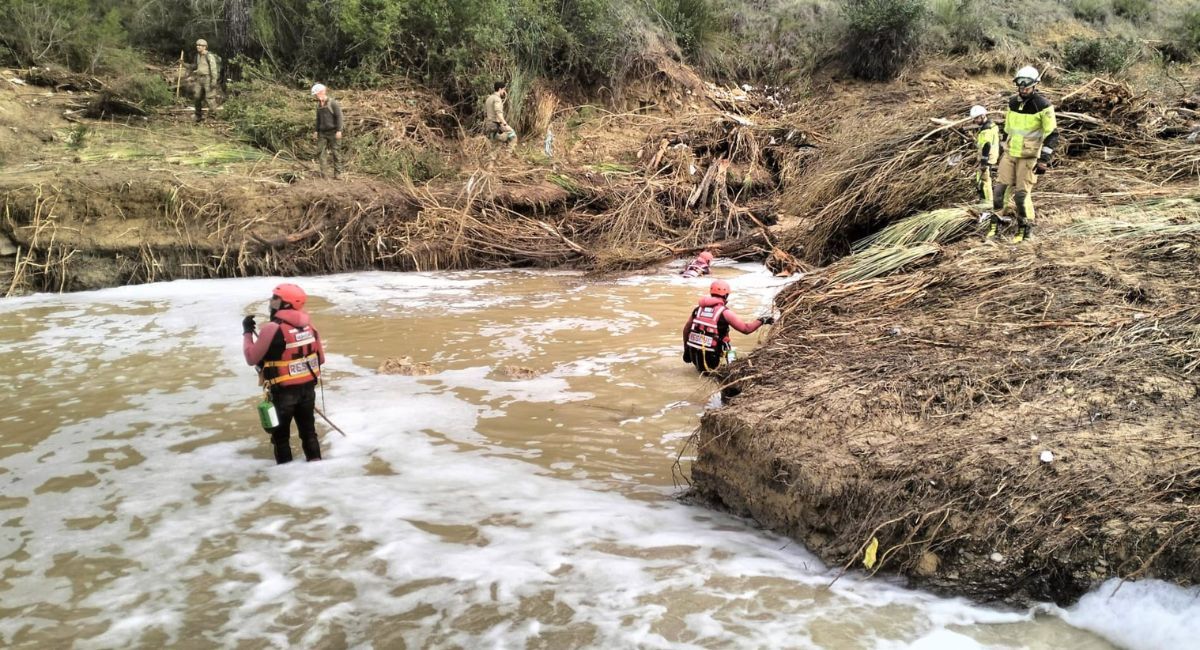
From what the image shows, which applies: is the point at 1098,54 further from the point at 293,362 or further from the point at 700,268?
the point at 293,362

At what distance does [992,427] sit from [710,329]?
115 inches

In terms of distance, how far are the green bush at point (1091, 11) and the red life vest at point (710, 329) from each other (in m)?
20.2

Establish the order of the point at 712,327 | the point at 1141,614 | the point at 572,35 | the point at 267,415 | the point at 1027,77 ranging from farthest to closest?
the point at 572,35
the point at 1027,77
the point at 712,327
the point at 267,415
the point at 1141,614

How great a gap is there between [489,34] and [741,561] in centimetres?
1452

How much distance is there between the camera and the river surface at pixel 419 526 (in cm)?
335

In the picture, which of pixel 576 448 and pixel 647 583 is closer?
pixel 647 583

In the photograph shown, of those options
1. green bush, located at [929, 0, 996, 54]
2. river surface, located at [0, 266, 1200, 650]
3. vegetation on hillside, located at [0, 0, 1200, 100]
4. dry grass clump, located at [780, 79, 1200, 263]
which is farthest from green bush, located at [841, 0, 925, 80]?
river surface, located at [0, 266, 1200, 650]

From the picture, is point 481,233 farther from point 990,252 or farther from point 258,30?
point 990,252

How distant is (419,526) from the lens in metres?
4.39

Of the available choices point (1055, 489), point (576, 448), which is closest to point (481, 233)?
point (576, 448)

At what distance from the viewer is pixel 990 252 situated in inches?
262

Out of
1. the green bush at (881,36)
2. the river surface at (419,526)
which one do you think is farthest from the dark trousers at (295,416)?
the green bush at (881,36)

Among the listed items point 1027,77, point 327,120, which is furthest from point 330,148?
point 1027,77

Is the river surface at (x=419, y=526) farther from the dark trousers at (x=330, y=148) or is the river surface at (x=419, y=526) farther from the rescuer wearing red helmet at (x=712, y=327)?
the dark trousers at (x=330, y=148)
